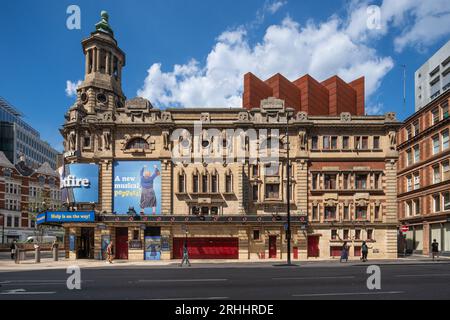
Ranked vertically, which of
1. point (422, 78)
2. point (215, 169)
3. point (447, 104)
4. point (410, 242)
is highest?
point (422, 78)

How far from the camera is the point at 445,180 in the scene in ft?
155

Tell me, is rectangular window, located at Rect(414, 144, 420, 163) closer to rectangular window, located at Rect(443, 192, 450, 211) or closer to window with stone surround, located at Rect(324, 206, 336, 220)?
rectangular window, located at Rect(443, 192, 450, 211)

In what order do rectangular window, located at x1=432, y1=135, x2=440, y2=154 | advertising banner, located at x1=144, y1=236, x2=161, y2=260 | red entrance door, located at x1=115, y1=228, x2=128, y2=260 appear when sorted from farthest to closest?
rectangular window, located at x1=432, y1=135, x2=440, y2=154 → red entrance door, located at x1=115, y1=228, x2=128, y2=260 → advertising banner, located at x1=144, y1=236, x2=161, y2=260

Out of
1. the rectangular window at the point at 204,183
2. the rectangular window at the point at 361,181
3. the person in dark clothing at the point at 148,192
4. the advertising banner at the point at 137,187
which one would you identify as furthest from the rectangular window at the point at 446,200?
the person in dark clothing at the point at 148,192

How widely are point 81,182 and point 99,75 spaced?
15.9 m

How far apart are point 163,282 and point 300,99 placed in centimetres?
3825

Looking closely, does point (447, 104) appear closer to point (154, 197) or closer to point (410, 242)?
point (410, 242)

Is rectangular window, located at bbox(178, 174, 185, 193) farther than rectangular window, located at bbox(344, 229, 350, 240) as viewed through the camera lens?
No

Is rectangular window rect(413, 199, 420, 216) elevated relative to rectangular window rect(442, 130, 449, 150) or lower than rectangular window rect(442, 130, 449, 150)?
lower

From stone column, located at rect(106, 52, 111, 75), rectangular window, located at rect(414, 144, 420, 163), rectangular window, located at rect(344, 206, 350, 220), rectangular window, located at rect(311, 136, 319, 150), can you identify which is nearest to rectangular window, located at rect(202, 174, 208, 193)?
rectangular window, located at rect(311, 136, 319, 150)

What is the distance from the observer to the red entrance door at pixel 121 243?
40.6 m

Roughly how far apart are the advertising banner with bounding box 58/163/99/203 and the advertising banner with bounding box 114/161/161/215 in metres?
2.11

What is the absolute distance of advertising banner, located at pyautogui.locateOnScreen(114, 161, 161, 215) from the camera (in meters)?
40.5

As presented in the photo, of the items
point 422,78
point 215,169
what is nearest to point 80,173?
point 215,169
